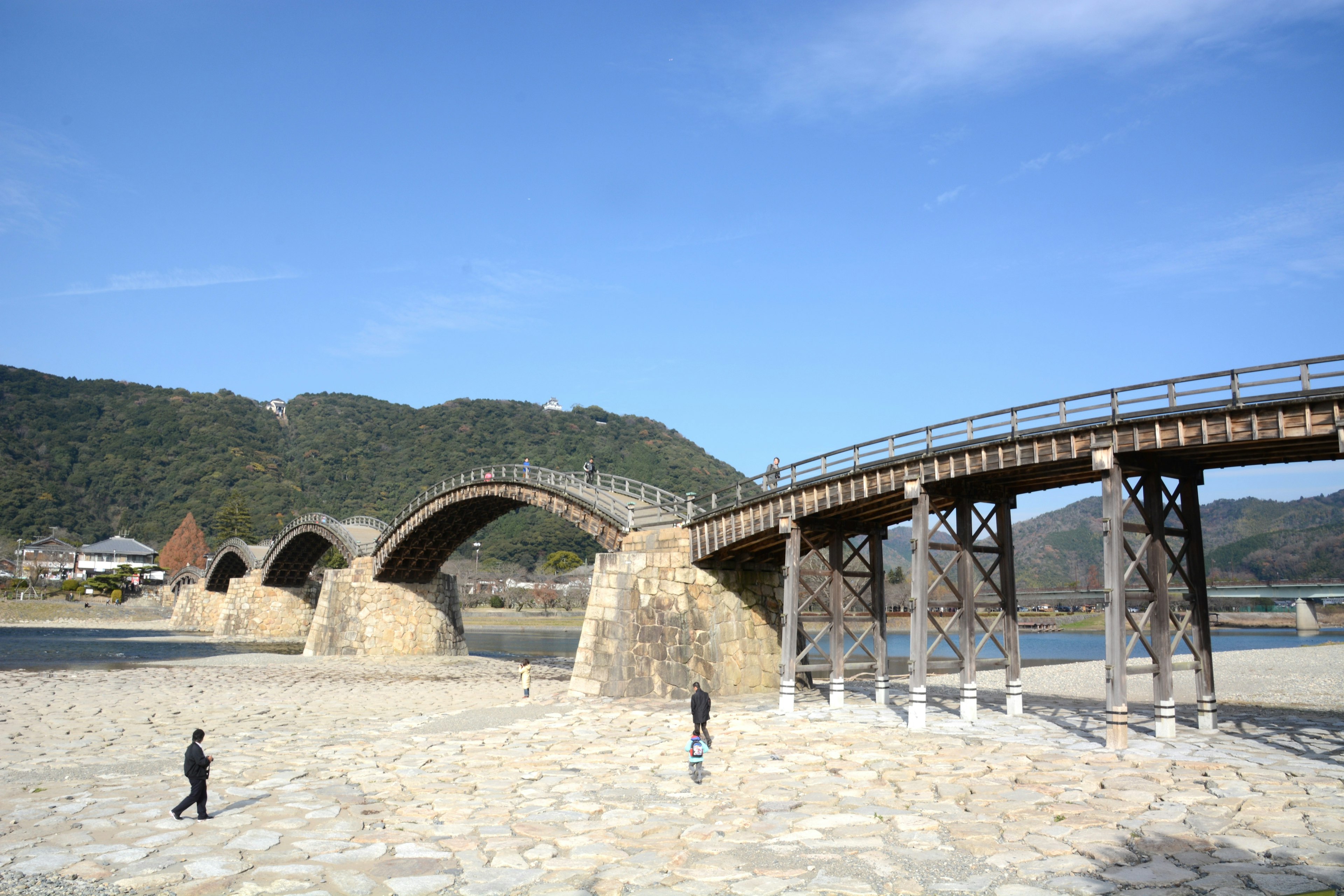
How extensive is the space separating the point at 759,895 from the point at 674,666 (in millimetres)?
18387

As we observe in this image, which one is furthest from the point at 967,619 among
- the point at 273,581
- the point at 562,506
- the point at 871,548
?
the point at 273,581

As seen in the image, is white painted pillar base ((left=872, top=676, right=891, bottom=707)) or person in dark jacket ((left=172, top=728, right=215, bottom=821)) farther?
white painted pillar base ((left=872, top=676, right=891, bottom=707))

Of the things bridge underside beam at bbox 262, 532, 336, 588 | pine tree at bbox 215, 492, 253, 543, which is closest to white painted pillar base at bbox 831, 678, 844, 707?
bridge underside beam at bbox 262, 532, 336, 588

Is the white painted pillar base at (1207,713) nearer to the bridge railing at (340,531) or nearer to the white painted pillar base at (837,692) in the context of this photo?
the white painted pillar base at (837,692)

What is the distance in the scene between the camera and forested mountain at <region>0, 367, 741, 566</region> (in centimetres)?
12962

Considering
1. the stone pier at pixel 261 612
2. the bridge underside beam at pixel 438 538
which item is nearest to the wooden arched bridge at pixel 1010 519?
the bridge underside beam at pixel 438 538

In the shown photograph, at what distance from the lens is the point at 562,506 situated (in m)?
38.7

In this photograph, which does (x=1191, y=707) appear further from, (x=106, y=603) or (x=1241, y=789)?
(x=106, y=603)

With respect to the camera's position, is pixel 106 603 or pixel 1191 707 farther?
pixel 106 603

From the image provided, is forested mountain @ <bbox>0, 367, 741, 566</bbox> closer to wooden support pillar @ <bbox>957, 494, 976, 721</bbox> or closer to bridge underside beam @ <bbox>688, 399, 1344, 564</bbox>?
bridge underside beam @ <bbox>688, 399, 1344, 564</bbox>

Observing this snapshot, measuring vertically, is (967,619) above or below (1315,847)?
above

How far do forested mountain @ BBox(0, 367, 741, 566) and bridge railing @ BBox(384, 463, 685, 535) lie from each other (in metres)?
69.1

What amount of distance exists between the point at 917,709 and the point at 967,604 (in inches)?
118

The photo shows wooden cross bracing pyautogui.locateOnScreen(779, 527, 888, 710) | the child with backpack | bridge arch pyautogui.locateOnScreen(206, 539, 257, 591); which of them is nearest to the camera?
the child with backpack
